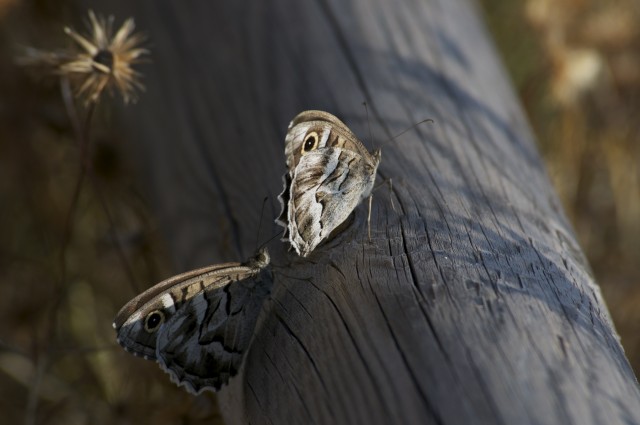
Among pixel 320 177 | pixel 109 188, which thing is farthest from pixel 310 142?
pixel 109 188

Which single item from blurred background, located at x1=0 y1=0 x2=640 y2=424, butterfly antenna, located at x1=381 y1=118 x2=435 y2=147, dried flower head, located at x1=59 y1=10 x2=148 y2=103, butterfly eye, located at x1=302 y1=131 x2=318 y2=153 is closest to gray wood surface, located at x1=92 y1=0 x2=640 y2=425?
butterfly antenna, located at x1=381 y1=118 x2=435 y2=147

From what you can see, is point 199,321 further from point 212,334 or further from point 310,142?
point 310,142

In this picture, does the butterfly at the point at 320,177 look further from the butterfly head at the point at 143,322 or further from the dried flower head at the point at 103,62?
the dried flower head at the point at 103,62

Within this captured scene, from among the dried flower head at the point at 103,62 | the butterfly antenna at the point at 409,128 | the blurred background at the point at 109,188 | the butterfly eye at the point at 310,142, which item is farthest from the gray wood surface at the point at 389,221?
the blurred background at the point at 109,188

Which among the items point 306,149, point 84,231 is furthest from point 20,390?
point 306,149

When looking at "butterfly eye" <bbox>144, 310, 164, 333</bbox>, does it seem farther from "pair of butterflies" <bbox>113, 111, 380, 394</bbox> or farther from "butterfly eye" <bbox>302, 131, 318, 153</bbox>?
"butterfly eye" <bbox>302, 131, 318, 153</bbox>

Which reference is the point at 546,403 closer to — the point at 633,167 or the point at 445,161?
the point at 445,161
